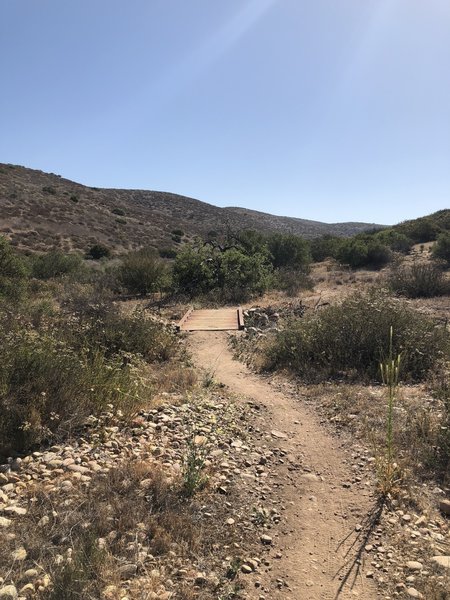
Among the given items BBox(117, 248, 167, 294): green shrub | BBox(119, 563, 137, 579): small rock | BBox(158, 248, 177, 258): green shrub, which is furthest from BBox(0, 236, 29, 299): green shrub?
BBox(158, 248, 177, 258): green shrub

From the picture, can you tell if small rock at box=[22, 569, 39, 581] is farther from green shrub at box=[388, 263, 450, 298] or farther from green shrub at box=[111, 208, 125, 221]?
green shrub at box=[111, 208, 125, 221]

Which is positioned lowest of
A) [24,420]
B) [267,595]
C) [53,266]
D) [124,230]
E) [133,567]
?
[267,595]

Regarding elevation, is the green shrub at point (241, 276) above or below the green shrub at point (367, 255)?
below

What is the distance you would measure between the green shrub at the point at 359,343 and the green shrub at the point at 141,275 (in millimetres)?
8216

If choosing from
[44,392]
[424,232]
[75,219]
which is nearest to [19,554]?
[44,392]

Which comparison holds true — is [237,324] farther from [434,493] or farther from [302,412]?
[434,493]

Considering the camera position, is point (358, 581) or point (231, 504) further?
point (231, 504)

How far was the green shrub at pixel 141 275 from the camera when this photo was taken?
15.0 metres

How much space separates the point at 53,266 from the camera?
1814 cm

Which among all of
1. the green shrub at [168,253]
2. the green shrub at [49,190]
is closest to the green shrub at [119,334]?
the green shrub at [168,253]

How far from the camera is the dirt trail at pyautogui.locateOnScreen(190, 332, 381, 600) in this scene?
2611mm

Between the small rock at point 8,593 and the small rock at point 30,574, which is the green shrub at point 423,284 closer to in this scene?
the small rock at point 30,574

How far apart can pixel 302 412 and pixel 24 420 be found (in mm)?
3175

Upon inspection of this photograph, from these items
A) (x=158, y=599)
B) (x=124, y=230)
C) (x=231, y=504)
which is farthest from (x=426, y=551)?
(x=124, y=230)
